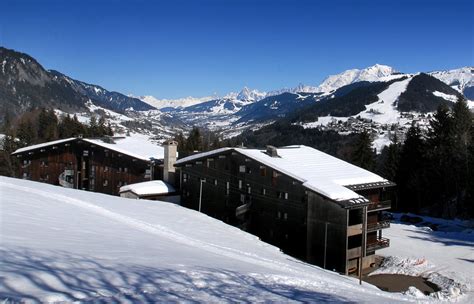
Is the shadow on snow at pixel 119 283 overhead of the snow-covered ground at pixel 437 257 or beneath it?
overhead

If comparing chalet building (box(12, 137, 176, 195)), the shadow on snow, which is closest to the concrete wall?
the shadow on snow

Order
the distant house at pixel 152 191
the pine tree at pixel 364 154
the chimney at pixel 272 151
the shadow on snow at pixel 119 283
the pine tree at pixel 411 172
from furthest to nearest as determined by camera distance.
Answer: the pine tree at pixel 364 154 < the pine tree at pixel 411 172 < the distant house at pixel 152 191 < the chimney at pixel 272 151 < the shadow on snow at pixel 119 283

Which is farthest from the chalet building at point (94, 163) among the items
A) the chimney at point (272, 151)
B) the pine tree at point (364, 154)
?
the pine tree at point (364, 154)

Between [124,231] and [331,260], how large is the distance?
20080 millimetres

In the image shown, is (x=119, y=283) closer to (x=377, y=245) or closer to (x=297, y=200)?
(x=297, y=200)

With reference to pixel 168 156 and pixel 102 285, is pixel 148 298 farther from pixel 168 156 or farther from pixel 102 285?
pixel 168 156

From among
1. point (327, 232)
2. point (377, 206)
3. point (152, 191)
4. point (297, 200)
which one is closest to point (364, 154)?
point (377, 206)

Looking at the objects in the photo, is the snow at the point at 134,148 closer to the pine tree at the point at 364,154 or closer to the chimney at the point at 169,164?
the chimney at the point at 169,164

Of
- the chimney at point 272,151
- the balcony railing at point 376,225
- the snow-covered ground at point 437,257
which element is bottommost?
the snow-covered ground at point 437,257

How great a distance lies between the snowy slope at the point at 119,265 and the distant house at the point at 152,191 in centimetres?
2136

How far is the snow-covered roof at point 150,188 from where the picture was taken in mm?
45875

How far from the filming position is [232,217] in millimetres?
41938

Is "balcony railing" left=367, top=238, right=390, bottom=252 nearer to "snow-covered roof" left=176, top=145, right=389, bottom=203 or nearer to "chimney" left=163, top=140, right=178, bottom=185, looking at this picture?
"snow-covered roof" left=176, top=145, right=389, bottom=203

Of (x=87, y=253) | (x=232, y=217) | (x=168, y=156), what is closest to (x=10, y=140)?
(x=168, y=156)
